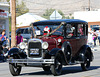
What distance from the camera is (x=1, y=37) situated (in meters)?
21.5

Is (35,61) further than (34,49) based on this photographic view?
No

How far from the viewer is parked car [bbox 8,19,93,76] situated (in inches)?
502

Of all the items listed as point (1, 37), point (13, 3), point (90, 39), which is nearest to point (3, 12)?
point (13, 3)

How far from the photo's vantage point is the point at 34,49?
1294cm

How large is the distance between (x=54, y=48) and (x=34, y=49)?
72cm

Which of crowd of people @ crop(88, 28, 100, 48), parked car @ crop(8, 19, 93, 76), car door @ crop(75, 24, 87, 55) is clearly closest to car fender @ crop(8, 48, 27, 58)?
parked car @ crop(8, 19, 93, 76)

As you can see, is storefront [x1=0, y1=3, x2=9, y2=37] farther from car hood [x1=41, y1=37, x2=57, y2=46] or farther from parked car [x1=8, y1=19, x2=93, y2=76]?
car hood [x1=41, y1=37, x2=57, y2=46]

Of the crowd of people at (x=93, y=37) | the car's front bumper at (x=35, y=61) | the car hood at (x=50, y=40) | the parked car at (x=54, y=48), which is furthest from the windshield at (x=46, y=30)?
the crowd of people at (x=93, y=37)

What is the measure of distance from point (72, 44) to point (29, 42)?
1.98m

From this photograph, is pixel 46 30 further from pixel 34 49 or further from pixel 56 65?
pixel 56 65

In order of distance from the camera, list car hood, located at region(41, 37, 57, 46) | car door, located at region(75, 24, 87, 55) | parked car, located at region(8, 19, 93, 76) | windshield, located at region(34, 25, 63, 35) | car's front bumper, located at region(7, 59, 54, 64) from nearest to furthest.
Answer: car's front bumper, located at region(7, 59, 54, 64) → parked car, located at region(8, 19, 93, 76) → car hood, located at region(41, 37, 57, 46) → windshield, located at region(34, 25, 63, 35) → car door, located at region(75, 24, 87, 55)

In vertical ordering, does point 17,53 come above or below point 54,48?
below

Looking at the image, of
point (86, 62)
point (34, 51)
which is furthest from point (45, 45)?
point (86, 62)

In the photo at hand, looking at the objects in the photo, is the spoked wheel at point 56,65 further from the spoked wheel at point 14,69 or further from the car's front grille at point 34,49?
the spoked wheel at point 14,69
